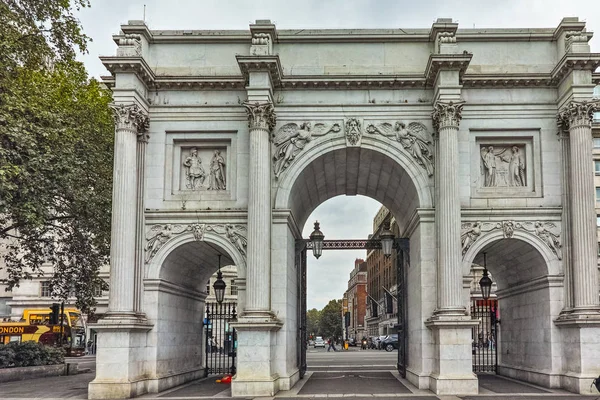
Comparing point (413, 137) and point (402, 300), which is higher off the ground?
point (413, 137)

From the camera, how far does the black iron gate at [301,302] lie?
24.9m

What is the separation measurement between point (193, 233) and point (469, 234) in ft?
28.4

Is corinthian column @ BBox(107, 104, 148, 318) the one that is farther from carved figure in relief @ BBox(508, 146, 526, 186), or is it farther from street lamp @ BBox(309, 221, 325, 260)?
carved figure in relief @ BBox(508, 146, 526, 186)

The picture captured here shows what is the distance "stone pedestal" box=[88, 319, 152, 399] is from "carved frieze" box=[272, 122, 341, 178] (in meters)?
6.72

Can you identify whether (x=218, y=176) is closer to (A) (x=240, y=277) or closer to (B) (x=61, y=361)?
(A) (x=240, y=277)

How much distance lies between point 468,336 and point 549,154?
258 inches

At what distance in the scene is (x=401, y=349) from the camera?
2553cm

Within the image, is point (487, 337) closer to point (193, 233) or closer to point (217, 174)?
point (217, 174)

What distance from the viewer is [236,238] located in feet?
70.2

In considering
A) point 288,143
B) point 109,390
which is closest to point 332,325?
point 288,143

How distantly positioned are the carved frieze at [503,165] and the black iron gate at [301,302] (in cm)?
704

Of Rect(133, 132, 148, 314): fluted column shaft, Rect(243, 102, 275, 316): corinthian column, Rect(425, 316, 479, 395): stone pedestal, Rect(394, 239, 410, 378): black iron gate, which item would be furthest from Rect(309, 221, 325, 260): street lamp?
Rect(133, 132, 148, 314): fluted column shaft

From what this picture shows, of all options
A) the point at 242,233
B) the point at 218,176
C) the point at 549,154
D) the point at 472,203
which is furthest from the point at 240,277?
the point at 549,154

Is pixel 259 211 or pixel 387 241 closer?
pixel 259 211
